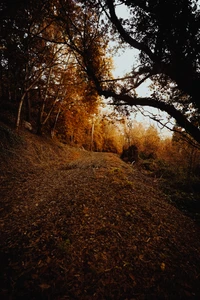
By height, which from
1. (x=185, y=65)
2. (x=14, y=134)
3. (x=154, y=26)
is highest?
(x=154, y=26)

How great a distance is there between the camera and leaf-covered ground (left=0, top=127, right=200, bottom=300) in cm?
213

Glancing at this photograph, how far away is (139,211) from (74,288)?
2.56 metres

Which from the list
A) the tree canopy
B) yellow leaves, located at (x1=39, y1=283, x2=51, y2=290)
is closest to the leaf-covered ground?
yellow leaves, located at (x1=39, y1=283, x2=51, y2=290)

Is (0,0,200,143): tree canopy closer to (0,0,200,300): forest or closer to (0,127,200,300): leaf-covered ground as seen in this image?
(0,0,200,300): forest

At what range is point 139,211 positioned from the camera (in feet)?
13.6

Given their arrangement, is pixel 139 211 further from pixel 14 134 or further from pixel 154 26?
pixel 14 134

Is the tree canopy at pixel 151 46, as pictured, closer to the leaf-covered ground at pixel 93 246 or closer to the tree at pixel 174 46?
the tree at pixel 174 46

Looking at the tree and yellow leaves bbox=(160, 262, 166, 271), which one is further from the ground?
the tree

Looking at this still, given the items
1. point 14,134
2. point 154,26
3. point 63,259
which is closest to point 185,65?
point 154,26

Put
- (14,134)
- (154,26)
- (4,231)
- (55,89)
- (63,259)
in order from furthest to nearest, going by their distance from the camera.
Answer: (55,89)
(14,134)
(154,26)
(4,231)
(63,259)

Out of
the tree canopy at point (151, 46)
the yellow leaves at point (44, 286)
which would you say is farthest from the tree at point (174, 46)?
the yellow leaves at point (44, 286)

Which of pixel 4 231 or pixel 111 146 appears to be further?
pixel 111 146

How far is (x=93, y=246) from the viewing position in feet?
9.14

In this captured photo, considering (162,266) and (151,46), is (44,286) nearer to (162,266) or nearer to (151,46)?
(162,266)
